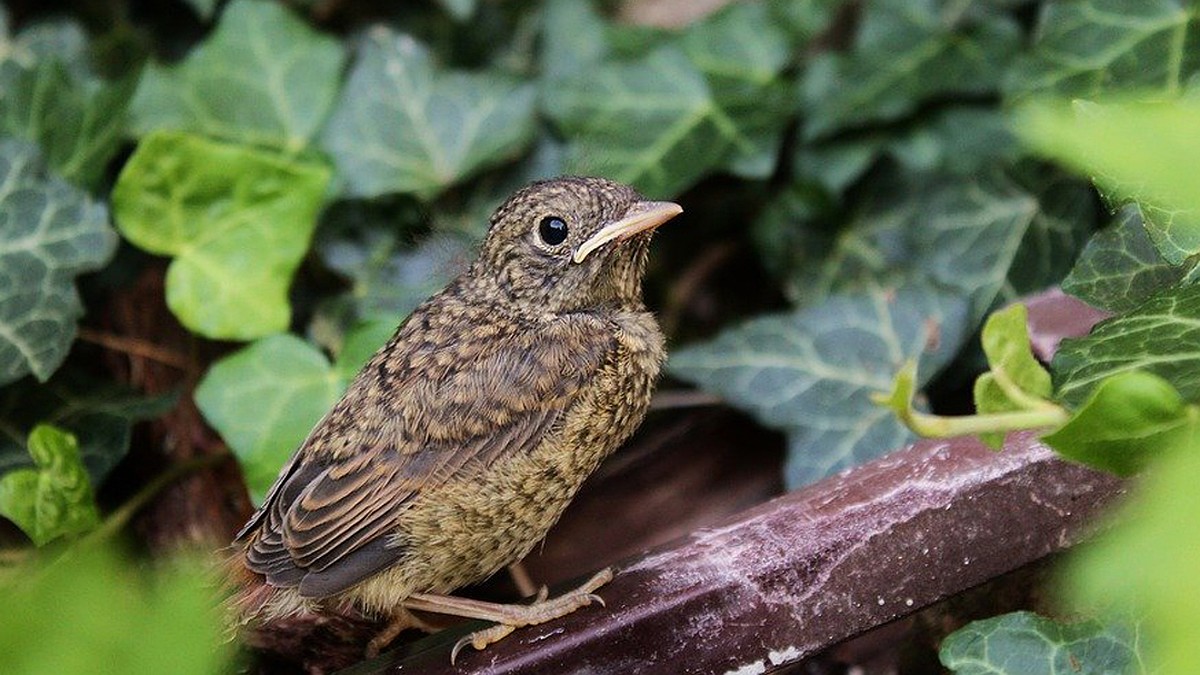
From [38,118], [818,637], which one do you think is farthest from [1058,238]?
[38,118]

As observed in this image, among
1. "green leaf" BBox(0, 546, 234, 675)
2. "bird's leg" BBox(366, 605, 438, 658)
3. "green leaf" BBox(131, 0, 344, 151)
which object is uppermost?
"green leaf" BBox(0, 546, 234, 675)

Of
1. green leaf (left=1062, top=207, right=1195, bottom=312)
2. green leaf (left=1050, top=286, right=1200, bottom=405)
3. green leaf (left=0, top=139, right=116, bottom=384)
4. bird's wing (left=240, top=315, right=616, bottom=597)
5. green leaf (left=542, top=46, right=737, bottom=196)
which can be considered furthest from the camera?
green leaf (left=542, top=46, right=737, bottom=196)

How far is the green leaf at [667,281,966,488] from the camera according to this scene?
2.55 m

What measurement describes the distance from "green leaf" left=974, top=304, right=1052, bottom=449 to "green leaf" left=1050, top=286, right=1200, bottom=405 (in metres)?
0.09

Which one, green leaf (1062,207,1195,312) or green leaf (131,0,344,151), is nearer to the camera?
green leaf (1062,207,1195,312)

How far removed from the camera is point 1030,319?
226 centimetres

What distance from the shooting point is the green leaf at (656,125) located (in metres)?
2.94

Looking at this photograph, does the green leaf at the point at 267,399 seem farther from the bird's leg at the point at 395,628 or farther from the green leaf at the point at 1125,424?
the green leaf at the point at 1125,424

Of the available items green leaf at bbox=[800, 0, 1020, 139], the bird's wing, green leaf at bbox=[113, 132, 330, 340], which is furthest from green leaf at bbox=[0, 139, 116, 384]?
green leaf at bbox=[800, 0, 1020, 139]

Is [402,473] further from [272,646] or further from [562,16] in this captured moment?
[562,16]

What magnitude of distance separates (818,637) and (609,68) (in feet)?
5.40

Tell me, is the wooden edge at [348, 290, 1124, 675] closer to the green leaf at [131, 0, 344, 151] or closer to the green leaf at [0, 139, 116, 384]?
the green leaf at [0, 139, 116, 384]

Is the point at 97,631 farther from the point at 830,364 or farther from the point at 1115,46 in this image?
the point at 1115,46

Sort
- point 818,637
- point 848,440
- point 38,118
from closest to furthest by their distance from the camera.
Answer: point 818,637
point 848,440
point 38,118
